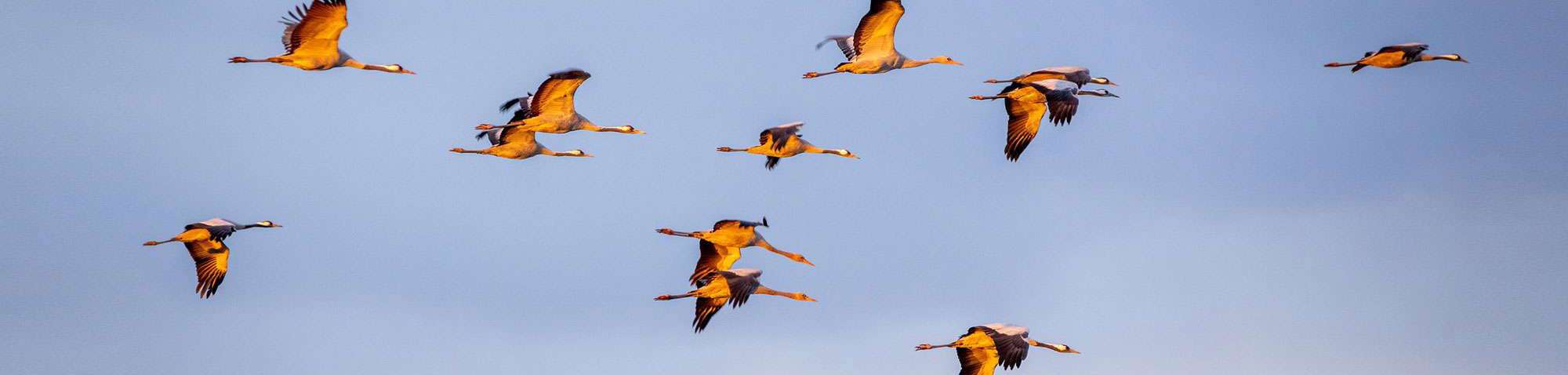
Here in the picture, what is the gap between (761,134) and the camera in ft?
175

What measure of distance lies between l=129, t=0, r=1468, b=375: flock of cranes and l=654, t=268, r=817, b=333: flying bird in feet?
0.04

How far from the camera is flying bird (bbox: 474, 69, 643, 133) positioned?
5122 centimetres

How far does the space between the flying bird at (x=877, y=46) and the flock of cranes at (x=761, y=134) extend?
14mm

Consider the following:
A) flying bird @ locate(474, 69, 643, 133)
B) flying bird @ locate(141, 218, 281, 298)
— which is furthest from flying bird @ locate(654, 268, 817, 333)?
flying bird @ locate(141, 218, 281, 298)

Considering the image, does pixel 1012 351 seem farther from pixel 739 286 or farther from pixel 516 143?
pixel 516 143

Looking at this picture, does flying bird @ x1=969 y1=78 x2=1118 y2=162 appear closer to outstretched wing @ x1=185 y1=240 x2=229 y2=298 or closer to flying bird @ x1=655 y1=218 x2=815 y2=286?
flying bird @ x1=655 y1=218 x2=815 y2=286

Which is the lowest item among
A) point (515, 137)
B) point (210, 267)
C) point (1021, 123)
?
point (210, 267)

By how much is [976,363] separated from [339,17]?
12.5 meters

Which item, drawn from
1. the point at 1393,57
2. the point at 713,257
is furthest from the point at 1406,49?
the point at 713,257

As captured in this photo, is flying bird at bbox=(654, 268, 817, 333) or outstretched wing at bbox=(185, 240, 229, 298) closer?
flying bird at bbox=(654, 268, 817, 333)

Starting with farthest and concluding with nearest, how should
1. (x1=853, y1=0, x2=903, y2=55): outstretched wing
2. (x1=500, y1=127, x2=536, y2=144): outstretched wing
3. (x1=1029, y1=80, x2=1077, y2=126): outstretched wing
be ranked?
(x1=500, y1=127, x2=536, y2=144): outstretched wing, (x1=853, y1=0, x2=903, y2=55): outstretched wing, (x1=1029, y1=80, x2=1077, y2=126): outstretched wing

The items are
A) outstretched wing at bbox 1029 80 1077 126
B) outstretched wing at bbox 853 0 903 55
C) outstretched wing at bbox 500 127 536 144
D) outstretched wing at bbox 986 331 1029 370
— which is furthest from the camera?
outstretched wing at bbox 500 127 536 144

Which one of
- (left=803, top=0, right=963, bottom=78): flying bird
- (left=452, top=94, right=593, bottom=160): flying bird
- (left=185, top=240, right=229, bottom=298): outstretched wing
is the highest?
(left=803, top=0, right=963, bottom=78): flying bird

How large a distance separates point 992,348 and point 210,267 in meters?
15.1
